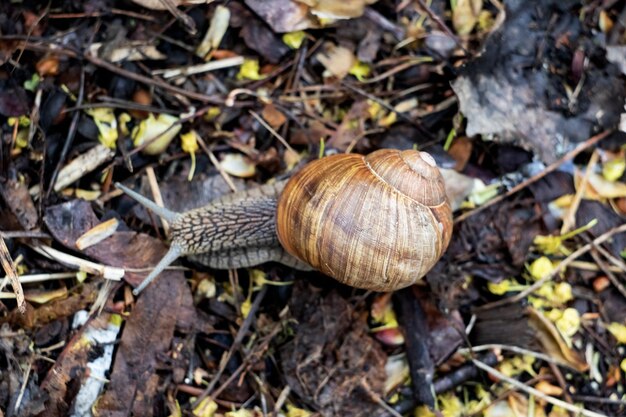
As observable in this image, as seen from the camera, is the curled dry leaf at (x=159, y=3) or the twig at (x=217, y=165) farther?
the twig at (x=217, y=165)

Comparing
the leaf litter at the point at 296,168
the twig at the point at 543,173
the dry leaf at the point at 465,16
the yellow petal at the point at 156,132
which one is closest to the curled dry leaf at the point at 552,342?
the leaf litter at the point at 296,168

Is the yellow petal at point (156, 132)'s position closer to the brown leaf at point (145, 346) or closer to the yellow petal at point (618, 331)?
the brown leaf at point (145, 346)

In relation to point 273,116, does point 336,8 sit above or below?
above

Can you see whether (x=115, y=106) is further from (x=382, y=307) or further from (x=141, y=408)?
(x=382, y=307)

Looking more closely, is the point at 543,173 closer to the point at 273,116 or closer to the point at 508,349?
the point at 508,349

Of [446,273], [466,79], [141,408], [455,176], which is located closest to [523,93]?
[466,79]

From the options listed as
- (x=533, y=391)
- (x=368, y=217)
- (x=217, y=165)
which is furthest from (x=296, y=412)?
(x=217, y=165)
